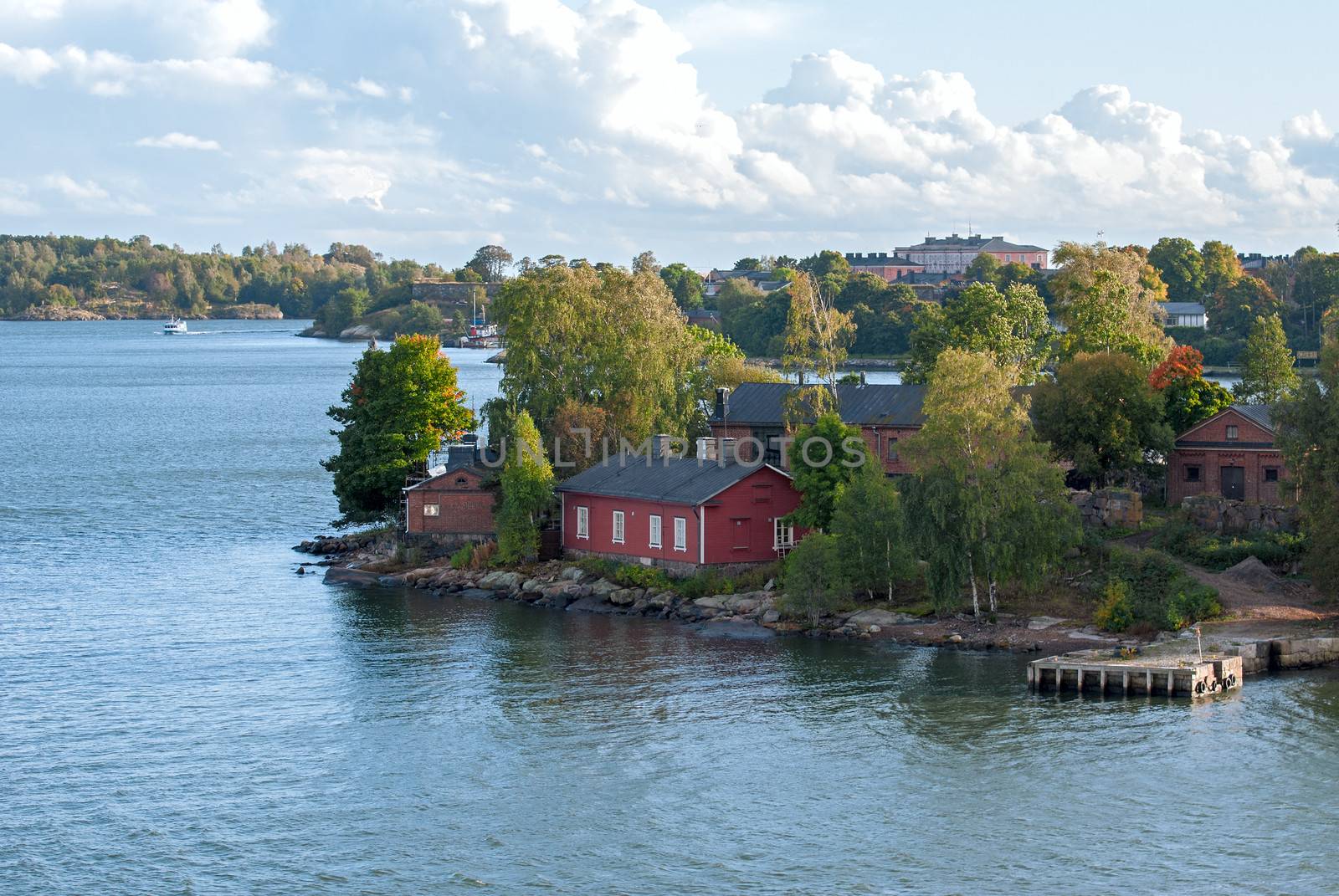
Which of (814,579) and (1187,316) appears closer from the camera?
(814,579)

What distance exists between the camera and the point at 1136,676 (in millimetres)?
38094

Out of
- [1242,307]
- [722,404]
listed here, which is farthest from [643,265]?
[1242,307]

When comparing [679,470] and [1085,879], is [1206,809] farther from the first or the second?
[679,470]

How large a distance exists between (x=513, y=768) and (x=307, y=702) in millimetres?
8213

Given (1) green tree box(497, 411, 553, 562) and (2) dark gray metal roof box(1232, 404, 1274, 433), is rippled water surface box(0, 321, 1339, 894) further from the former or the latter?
(2) dark gray metal roof box(1232, 404, 1274, 433)

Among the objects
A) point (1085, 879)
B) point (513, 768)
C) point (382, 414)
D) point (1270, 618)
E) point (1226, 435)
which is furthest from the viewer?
point (382, 414)

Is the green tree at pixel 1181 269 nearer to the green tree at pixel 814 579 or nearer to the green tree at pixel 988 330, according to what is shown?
the green tree at pixel 988 330

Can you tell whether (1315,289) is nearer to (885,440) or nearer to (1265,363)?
(1265,363)

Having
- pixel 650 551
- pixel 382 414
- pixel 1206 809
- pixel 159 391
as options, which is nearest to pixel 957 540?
pixel 650 551

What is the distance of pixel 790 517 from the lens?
50688 mm

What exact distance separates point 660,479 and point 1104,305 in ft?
97.2

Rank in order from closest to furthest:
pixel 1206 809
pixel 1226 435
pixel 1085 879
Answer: pixel 1085 879 → pixel 1206 809 → pixel 1226 435

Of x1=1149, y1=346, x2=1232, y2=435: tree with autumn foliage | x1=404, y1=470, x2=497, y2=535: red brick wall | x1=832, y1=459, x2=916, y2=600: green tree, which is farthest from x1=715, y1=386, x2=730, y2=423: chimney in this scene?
x1=832, y1=459, x2=916, y2=600: green tree

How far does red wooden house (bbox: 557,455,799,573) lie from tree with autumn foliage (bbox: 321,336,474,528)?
993 centimetres
